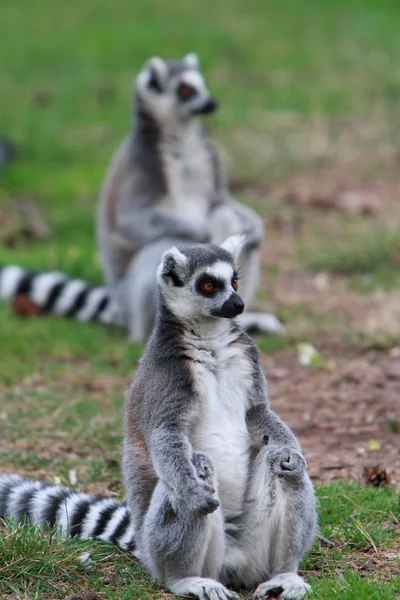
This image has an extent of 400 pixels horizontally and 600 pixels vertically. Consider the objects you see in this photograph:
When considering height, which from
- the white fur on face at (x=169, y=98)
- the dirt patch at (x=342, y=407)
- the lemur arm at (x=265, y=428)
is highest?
the white fur on face at (x=169, y=98)

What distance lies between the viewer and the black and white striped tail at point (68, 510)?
14.6 ft

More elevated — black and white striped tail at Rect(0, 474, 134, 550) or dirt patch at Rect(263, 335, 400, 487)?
black and white striped tail at Rect(0, 474, 134, 550)

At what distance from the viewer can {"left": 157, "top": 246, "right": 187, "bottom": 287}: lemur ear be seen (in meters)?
4.34

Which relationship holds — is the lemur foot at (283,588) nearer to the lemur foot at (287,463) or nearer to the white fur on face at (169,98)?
the lemur foot at (287,463)

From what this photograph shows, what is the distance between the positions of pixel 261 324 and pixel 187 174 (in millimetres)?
1542

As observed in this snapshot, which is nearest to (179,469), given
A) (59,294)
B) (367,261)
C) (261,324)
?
(261,324)

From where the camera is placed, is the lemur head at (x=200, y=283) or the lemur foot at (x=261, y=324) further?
the lemur foot at (x=261, y=324)

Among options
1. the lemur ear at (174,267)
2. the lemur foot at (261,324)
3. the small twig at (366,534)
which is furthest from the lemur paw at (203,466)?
the lemur foot at (261,324)

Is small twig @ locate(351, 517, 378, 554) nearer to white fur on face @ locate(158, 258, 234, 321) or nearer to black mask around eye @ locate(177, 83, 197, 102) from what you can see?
white fur on face @ locate(158, 258, 234, 321)

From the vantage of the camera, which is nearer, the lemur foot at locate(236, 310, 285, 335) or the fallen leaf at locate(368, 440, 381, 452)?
the fallen leaf at locate(368, 440, 381, 452)

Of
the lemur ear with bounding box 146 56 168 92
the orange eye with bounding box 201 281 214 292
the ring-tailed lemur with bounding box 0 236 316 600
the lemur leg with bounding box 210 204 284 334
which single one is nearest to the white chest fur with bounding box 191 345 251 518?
the ring-tailed lemur with bounding box 0 236 316 600

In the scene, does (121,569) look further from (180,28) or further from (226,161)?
(180,28)

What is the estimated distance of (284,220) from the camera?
1152cm

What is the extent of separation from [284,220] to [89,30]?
7878 mm
